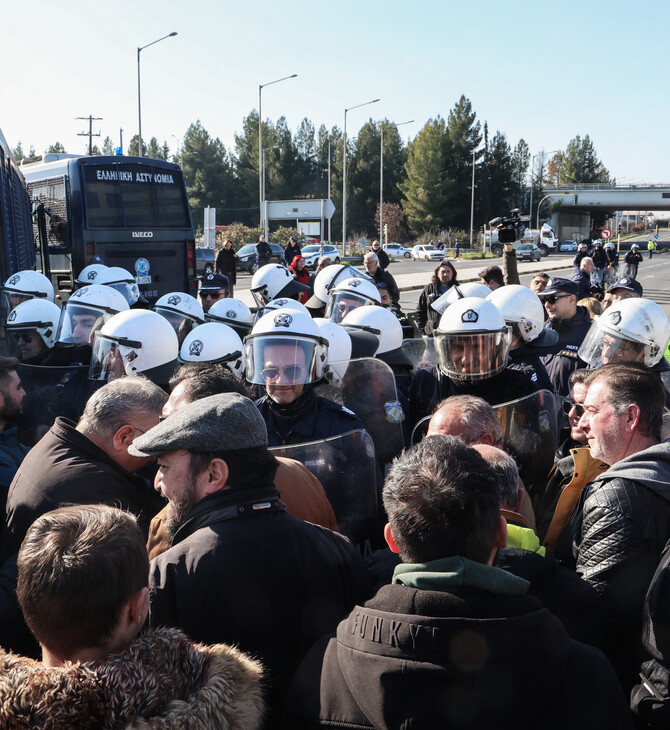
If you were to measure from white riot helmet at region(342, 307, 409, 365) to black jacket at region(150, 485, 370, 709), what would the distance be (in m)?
3.50

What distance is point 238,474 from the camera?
7.91 feet

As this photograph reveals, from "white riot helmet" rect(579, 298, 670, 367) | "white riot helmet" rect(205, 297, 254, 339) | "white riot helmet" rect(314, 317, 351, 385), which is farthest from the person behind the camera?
"white riot helmet" rect(205, 297, 254, 339)

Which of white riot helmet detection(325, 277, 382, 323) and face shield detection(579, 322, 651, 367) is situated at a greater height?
white riot helmet detection(325, 277, 382, 323)

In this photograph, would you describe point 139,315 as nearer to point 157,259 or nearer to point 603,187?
point 157,259

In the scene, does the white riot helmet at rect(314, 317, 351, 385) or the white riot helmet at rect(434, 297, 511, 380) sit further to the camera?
the white riot helmet at rect(314, 317, 351, 385)

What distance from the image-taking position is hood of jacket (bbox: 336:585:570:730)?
1646 mm

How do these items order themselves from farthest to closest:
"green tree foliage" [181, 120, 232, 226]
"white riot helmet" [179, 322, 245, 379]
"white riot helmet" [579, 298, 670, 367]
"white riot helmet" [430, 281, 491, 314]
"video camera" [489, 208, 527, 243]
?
"green tree foliage" [181, 120, 232, 226]
"video camera" [489, 208, 527, 243]
"white riot helmet" [430, 281, 491, 314]
"white riot helmet" [179, 322, 245, 379]
"white riot helmet" [579, 298, 670, 367]

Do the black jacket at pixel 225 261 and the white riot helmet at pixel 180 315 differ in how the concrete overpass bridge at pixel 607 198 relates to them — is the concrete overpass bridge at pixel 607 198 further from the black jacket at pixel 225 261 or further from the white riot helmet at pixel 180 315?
the white riot helmet at pixel 180 315

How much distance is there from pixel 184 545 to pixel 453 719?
0.95 metres

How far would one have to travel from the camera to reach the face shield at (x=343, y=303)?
23.6 feet

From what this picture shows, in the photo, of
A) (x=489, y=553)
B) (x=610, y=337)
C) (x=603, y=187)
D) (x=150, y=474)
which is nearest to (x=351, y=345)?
(x=610, y=337)

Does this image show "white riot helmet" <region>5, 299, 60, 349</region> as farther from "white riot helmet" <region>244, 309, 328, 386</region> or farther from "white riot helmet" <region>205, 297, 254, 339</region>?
"white riot helmet" <region>244, 309, 328, 386</region>

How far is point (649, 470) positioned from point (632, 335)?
2.28 m

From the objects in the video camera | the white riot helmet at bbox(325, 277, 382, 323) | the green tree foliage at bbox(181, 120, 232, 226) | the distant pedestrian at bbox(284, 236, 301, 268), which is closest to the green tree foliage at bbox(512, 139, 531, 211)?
the green tree foliage at bbox(181, 120, 232, 226)
